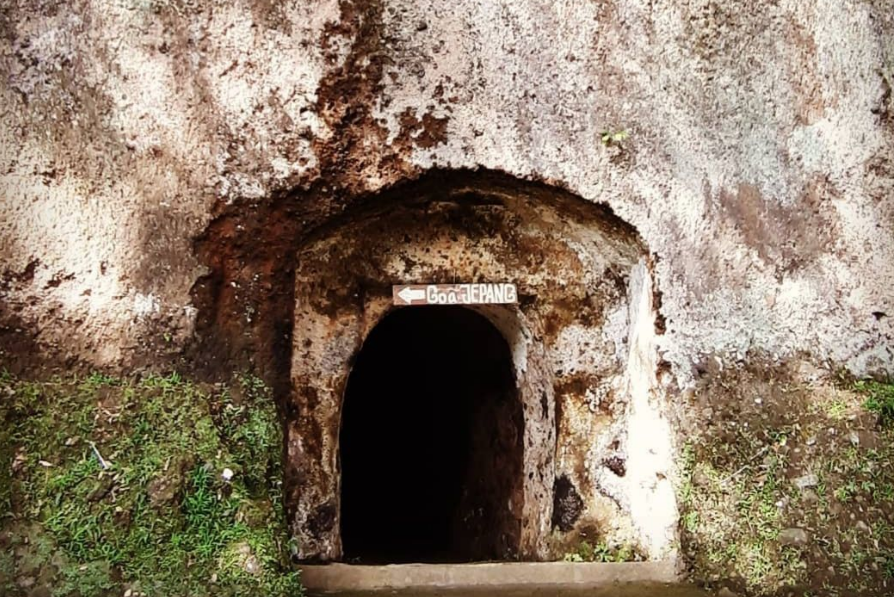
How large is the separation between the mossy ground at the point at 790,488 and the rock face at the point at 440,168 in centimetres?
17

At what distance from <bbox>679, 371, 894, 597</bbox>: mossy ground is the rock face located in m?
0.17

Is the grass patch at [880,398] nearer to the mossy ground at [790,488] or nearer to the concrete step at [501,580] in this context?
the mossy ground at [790,488]

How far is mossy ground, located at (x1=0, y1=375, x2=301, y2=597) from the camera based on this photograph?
11.1 feet

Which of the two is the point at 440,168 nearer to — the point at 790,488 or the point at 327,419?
the point at 327,419

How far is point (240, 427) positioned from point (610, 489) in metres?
1.72

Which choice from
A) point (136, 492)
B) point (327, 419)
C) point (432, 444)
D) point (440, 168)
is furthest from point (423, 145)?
point (432, 444)

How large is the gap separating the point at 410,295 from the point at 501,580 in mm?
1378

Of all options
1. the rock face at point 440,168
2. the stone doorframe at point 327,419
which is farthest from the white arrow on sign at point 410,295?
the rock face at point 440,168

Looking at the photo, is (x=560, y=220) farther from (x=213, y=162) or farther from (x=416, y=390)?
(x=416, y=390)

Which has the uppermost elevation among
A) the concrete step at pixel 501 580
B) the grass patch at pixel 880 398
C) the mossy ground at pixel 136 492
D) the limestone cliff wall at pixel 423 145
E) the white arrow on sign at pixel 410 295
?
the limestone cliff wall at pixel 423 145

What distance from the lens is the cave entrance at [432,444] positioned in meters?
5.80

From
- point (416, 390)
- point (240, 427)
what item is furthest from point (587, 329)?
point (416, 390)

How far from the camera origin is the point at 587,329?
15.6ft

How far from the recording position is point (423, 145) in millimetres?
4152
